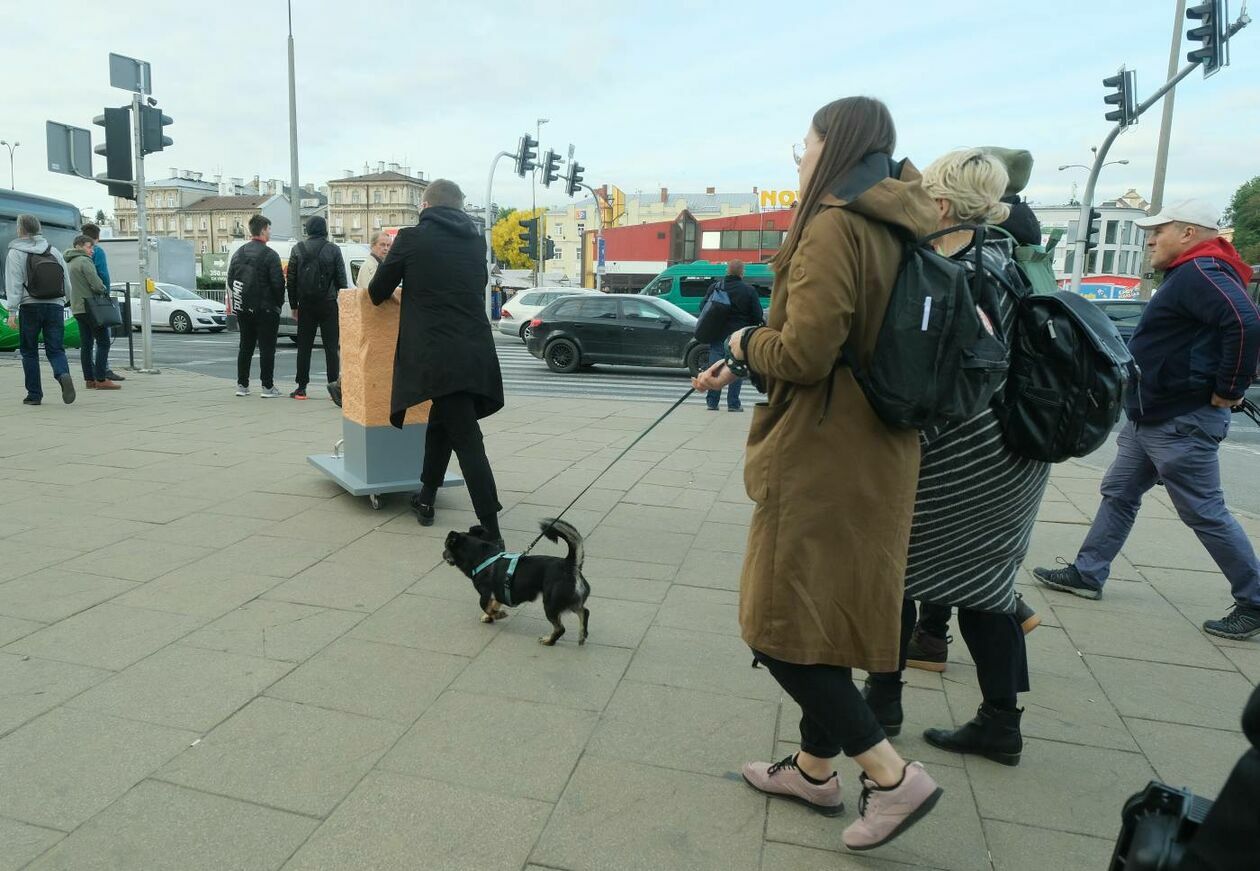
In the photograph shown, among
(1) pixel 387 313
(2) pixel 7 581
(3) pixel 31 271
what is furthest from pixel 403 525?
(3) pixel 31 271

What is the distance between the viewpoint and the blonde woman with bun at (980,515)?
100 inches

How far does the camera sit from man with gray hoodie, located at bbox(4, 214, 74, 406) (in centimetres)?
950

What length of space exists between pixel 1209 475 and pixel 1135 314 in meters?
13.7

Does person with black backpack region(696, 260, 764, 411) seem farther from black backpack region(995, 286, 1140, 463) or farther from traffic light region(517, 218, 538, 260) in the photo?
traffic light region(517, 218, 538, 260)

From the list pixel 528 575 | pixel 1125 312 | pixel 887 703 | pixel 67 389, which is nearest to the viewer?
pixel 887 703

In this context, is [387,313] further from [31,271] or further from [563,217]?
[563,217]

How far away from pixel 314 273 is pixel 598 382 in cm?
670

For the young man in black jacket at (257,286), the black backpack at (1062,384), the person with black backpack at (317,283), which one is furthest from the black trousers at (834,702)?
the young man in black jacket at (257,286)

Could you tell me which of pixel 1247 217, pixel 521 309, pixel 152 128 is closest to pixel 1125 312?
pixel 521 309

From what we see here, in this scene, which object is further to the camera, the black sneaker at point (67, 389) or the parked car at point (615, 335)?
the parked car at point (615, 335)

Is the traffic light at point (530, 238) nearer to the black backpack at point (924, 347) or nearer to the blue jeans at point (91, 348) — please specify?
the blue jeans at point (91, 348)

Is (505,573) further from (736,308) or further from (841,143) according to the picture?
(736,308)

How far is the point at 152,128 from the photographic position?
1207cm

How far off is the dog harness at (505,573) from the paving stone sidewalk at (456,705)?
0.17m
